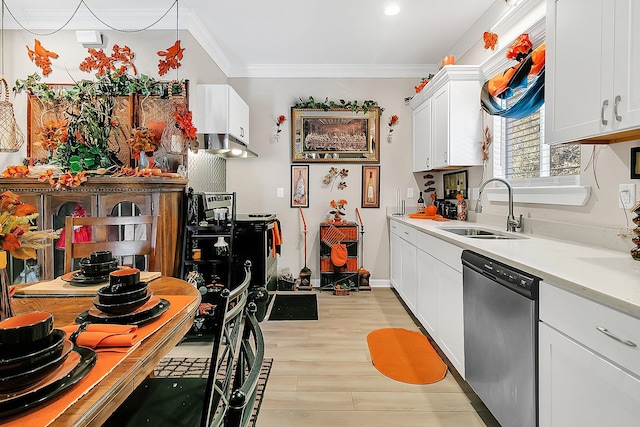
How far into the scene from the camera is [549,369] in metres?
1.28

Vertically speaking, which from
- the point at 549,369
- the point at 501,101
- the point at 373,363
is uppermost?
the point at 501,101

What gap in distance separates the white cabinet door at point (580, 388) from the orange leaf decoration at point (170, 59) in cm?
317

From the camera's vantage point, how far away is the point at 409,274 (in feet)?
11.0

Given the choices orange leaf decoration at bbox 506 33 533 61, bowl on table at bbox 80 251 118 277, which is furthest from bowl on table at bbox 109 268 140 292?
orange leaf decoration at bbox 506 33 533 61

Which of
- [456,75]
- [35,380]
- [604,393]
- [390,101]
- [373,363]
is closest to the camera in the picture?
[35,380]

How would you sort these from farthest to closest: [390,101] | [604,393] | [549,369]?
[390,101] → [549,369] → [604,393]

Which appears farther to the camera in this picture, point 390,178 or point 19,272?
point 390,178

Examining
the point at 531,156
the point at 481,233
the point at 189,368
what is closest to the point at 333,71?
the point at 531,156

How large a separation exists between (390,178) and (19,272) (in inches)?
151

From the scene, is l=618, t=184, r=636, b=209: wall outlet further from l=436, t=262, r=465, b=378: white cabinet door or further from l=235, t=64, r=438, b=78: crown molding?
l=235, t=64, r=438, b=78: crown molding

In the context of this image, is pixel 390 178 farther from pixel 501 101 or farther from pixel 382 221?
pixel 501 101

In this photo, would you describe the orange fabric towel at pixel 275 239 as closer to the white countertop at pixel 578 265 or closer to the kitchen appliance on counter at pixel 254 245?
the kitchen appliance on counter at pixel 254 245

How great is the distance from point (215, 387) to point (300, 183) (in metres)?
3.59

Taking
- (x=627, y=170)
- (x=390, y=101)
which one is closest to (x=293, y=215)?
(x=390, y=101)
